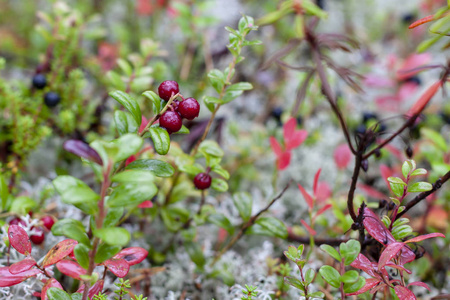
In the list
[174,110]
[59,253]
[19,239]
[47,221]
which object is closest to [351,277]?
[174,110]

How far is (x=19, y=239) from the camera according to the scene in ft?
2.85

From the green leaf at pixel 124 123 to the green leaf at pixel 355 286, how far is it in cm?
59

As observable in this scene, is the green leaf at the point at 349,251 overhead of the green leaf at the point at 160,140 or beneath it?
beneath

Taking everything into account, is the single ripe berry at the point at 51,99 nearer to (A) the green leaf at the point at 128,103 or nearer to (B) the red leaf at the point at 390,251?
(A) the green leaf at the point at 128,103

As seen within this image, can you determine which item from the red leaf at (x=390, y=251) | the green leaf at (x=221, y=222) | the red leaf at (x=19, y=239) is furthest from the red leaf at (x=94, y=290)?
the red leaf at (x=390, y=251)

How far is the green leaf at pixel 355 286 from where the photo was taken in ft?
2.64

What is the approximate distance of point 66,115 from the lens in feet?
4.59

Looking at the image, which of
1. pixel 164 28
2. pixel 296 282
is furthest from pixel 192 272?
pixel 164 28

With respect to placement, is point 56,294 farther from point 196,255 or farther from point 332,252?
point 332,252

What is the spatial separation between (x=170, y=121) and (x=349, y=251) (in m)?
0.48

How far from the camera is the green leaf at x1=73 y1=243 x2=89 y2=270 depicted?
Answer: 28.9 inches

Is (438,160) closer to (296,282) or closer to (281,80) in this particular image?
(296,282)

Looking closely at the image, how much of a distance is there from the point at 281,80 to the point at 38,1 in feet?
5.53

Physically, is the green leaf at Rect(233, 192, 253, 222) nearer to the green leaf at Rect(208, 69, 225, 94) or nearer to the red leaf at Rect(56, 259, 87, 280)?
the green leaf at Rect(208, 69, 225, 94)
